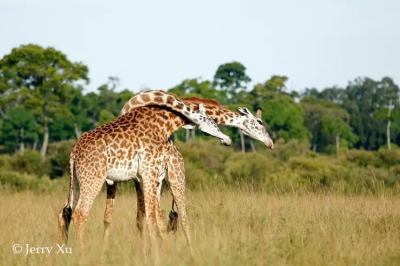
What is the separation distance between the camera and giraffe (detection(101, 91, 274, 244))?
9.56 m

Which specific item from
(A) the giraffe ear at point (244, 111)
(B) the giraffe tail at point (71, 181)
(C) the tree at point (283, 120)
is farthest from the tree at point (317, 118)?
(B) the giraffe tail at point (71, 181)

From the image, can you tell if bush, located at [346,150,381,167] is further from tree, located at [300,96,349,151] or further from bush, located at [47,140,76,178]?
tree, located at [300,96,349,151]

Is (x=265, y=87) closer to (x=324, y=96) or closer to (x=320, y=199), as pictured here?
(x=324, y=96)

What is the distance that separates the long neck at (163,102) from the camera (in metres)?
9.56

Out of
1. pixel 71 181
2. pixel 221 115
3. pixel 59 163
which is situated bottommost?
pixel 59 163

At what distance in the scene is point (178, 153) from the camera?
391 inches

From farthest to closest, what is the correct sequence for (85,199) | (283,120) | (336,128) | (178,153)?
(336,128)
(283,120)
(178,153)
(85,199)

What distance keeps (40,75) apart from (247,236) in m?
65.4

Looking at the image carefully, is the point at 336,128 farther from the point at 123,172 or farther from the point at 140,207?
the point at 123,172

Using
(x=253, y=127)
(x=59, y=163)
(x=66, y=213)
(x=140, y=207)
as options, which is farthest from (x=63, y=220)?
(x=59, y=163)

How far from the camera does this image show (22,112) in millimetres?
84688

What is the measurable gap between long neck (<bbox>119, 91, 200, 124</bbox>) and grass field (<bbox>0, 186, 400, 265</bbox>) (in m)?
1.43

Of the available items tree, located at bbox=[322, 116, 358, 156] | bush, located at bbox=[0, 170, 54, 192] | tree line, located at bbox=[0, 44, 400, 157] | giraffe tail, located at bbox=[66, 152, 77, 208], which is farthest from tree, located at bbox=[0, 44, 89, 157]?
giraffe tail, located at bbox=[66, 152, 77, 208]

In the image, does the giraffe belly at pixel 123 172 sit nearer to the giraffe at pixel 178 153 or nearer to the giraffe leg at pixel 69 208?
the giraffe leg at pixel 69 208
